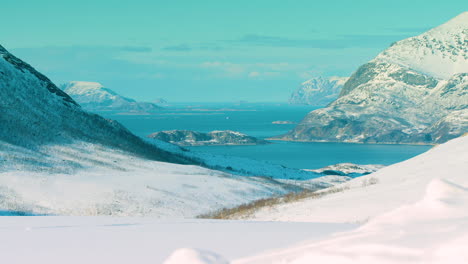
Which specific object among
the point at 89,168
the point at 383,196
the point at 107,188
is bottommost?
the point at 107,188

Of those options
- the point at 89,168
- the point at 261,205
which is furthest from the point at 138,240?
the point at 89,168

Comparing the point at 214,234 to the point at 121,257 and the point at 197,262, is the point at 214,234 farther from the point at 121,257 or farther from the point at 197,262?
the point at 197,262

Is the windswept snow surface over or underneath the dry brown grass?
underneath

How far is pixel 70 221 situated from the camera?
1689 cm

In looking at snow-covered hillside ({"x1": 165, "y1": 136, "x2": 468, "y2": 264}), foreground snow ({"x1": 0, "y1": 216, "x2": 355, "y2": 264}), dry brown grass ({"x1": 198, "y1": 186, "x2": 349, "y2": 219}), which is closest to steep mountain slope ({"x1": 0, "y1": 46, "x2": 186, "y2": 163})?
dry brown grass ({"x1": 198, "y1": 186, "x2": 349, "y2": 219})

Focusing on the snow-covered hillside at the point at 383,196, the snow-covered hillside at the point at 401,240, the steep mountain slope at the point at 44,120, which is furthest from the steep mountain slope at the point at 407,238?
the steep mountain slope at the point at 44,120

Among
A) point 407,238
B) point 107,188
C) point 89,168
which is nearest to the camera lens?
point 407,238

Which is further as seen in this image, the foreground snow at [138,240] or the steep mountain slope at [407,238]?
the foreground snow at [138,240]

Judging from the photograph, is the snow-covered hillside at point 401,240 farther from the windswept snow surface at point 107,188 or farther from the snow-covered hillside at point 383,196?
the windswept snow surface at point 107,188

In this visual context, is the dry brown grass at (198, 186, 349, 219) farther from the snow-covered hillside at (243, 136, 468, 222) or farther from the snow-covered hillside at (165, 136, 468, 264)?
the snow-covered hillside at (165, 136, 468, 264)

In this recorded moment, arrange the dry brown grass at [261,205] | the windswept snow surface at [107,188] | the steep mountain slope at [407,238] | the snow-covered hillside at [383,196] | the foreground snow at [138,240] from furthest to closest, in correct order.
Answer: the windswept snow surface at [107,188] < the dry brown grass at [261,205] < the snow-covered hillside at [383,196] < the foreground snow at [138,240] < the steep mountain slope at [407,238]

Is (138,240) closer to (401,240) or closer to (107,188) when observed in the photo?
(401,240)

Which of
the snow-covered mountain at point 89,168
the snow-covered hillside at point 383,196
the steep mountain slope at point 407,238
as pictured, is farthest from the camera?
the snow-covered mountain at point 89,168

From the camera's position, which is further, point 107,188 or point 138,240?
point 107,188
